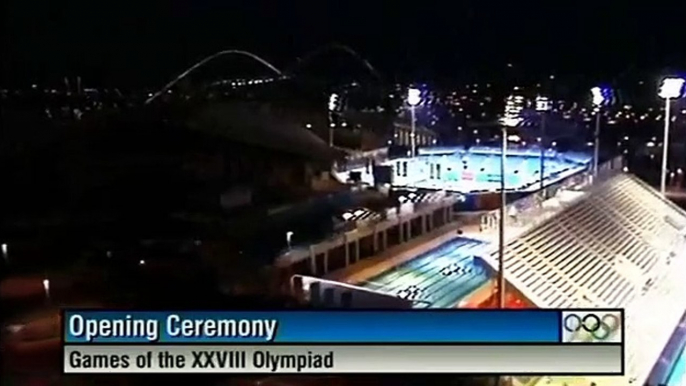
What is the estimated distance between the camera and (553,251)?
5.08 ft

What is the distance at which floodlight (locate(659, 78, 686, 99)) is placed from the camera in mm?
1556

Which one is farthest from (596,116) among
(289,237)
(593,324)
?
(289,237)

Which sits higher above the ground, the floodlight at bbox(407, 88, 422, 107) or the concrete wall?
the floodlight at bbox(407, 88, 422, 107)

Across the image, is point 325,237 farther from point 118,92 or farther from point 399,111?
point 118,92

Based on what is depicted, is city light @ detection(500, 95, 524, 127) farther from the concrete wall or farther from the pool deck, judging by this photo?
the concrete wall

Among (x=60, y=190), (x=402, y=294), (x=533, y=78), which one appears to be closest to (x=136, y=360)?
(x=60, y=190)

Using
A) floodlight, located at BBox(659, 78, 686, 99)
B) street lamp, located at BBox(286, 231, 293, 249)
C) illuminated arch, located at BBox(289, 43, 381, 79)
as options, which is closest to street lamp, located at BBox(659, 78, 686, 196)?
floodlight, located at BBox(659, 78, 686, 99)

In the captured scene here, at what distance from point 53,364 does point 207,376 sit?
10.2 inches

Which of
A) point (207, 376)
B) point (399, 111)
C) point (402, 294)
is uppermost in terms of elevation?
point (399, 111)

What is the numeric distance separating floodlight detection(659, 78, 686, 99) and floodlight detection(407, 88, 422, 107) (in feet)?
1.37

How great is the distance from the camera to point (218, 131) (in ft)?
5.13

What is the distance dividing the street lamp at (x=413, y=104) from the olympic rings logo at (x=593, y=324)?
38 centimetres

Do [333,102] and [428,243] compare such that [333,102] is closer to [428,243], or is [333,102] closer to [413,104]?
[413,104]

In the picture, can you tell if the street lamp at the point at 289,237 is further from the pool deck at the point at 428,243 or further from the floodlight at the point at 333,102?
the floodlight at the point at 333,102
